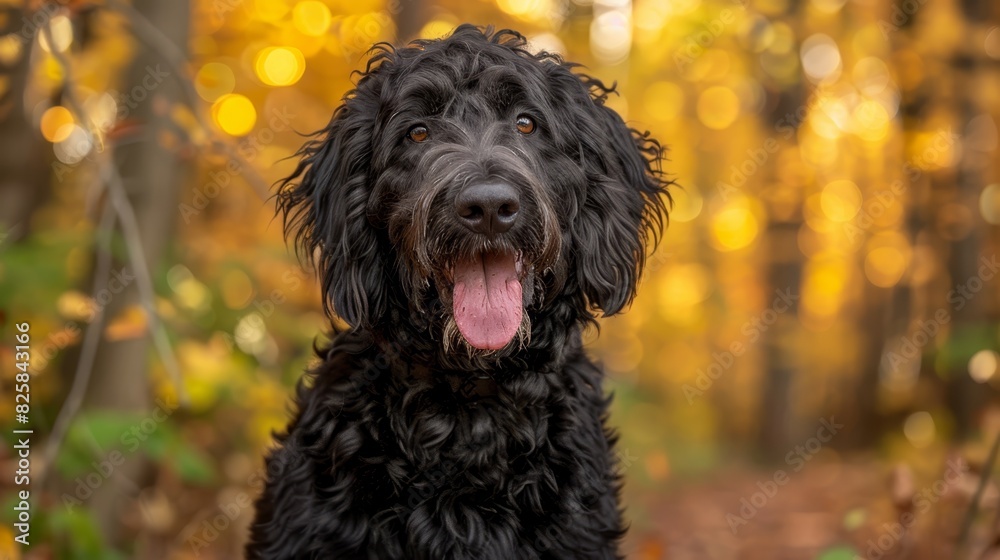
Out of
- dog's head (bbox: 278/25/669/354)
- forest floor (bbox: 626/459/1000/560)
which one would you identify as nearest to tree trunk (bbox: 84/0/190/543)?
dog's head (bbox: 278/25/669/354)

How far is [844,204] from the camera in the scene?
1806cm

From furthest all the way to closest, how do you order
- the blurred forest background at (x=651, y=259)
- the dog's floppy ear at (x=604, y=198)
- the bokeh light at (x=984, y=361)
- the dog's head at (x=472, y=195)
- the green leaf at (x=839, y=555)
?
the bokeh light at (x=984, y=361) → the blurred forest background at (x=651, y=259) → the green leaf at (x=839, y=555) → the dog's floppy ear at (x=604, y=198) → the dog's head at (x=472, y=195)

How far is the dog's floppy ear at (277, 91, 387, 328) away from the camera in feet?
10.4

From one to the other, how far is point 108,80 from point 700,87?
11.2 metres

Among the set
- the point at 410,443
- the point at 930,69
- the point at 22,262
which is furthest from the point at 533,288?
the point at 930,69

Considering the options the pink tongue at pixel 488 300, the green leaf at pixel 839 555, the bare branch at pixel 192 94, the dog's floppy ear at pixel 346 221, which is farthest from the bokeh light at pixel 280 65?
the green leaf at pixel 839 555

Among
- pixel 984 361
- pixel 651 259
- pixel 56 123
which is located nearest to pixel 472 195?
pixel 984 361

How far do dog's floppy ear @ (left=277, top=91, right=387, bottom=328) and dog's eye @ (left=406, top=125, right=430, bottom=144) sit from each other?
160 millimetres

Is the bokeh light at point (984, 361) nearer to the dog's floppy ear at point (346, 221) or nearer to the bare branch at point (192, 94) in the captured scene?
the dog's floppy ear at point (346, 221)

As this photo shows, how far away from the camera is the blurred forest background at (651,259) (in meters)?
4.98

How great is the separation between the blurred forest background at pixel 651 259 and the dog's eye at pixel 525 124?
94cm

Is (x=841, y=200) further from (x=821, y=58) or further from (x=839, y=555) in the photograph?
(x=839, y=555)

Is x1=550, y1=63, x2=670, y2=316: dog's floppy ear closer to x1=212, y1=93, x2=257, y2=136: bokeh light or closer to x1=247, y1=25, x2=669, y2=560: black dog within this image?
x1=247, y1=25, x2=669, y2=560: black dog

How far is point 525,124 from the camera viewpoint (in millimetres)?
3258
